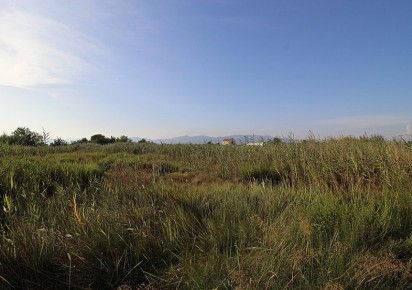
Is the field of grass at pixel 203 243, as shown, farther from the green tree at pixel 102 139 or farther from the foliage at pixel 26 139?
the green tree at pixel 102 139

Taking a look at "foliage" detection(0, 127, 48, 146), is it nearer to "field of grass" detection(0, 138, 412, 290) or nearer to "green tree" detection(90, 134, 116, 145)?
"field of grass" detection(0, 138, 412, 290)

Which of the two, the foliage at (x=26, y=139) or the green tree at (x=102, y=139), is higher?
the green tree at (x=102, y=139)

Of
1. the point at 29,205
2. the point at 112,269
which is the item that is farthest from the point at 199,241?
the point at 29,205

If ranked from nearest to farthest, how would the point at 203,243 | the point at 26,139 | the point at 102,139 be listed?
1. the point at 203,243
2. the point at 26,139
3. the point at 102,139

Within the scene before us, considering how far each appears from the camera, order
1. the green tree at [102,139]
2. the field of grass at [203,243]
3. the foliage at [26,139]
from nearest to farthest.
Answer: the field of grass at [203,243], the foliage at [26,139], the green tree at [102,139]

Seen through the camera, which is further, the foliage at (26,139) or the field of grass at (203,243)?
the foliage at (26,139)

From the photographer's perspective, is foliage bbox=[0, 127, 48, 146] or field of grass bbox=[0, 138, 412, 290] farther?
foliage bbox=[0, 127, 48, 146]

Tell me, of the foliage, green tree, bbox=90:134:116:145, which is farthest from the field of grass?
green tree, bbox=90:134:116:145

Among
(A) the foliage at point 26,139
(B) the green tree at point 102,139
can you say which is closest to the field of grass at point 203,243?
(A) the foliage at point 26,139

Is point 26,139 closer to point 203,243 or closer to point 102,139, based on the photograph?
point 203,243

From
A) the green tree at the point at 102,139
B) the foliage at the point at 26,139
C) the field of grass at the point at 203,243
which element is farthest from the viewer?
the green tree at the point at 102,139

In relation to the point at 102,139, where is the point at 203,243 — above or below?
below

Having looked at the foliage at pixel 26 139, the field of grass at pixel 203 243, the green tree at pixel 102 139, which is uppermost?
the green tree at pixel 102 139

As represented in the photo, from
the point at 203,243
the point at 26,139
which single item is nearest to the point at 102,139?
the point at 26,139
